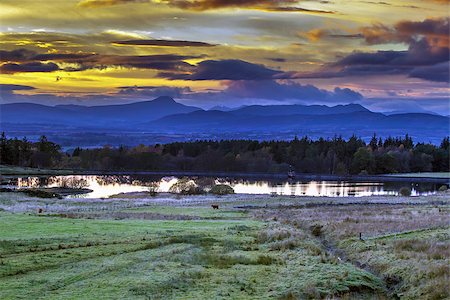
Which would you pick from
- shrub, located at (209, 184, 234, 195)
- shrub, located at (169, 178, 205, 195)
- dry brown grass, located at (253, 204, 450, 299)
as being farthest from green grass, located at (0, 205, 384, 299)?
shrub, located at (169, 178, 205, 195)

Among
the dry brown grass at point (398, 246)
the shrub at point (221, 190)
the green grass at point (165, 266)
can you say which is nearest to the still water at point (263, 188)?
the shrub at point (221, 190)

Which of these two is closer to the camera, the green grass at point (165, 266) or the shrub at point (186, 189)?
the green grass at point (165, 266)

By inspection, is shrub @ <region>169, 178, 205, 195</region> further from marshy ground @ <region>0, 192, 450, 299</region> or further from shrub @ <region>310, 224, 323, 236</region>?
marshy ground @ <region>0, 192, 450, 299</region>

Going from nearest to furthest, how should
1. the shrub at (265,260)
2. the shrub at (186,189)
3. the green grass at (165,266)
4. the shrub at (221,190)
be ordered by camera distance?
1. the green grass at (165,266)
2. the shrub at (265,260)
3. the shrub at (221,190)
4. the shrub at (186,189)

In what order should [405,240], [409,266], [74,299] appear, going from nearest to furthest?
[74,299], [409,266], [405,240]

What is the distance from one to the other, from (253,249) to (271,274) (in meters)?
7.89

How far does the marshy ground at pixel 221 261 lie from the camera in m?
24.8

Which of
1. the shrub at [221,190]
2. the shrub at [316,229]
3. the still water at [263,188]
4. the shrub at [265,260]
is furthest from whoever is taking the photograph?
the still water at [263,188]

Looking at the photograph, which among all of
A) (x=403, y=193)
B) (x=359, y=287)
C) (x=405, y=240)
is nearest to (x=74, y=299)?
(x=359, y=287)

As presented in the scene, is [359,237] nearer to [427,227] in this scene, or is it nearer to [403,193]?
[427,227]

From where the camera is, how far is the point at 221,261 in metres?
31.9

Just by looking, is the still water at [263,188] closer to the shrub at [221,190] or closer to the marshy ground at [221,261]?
the shrub at [221,190]

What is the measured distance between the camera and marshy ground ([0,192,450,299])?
24.8m

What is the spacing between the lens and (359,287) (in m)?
26.6
